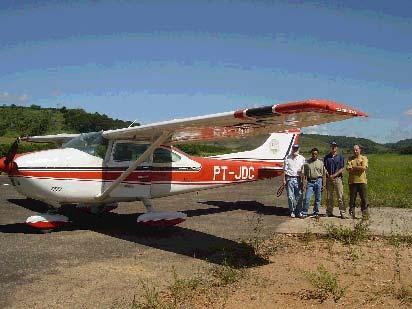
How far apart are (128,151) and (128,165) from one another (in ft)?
1.04

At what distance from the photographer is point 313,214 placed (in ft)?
34.7

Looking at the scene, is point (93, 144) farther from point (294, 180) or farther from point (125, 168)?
point (294, 180)

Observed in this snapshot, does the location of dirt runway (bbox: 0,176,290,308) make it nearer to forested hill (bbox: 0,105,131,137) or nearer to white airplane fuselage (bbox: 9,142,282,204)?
white airplane fuselage (bbox: 9,142,282,204)

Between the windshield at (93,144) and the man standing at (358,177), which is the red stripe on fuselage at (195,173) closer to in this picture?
the windshield at (93,144)

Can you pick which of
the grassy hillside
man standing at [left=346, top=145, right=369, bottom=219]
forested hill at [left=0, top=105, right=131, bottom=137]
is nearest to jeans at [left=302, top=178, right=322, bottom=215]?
man standing at [left=346, top=145, right=369, bottom=219]

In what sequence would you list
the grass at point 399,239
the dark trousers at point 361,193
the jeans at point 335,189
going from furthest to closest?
the jeans at point 335,189 < the dark trousers at point 361,193 < the grass at point 399,239

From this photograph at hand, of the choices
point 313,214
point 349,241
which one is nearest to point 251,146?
point 313,214

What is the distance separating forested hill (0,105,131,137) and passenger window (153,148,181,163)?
55.3 metres

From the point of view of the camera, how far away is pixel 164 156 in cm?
984

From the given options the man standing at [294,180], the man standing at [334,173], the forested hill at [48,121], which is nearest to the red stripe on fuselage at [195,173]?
the man standing at [294,180]

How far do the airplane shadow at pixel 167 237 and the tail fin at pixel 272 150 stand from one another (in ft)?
8.37

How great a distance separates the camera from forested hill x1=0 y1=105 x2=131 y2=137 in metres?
69.4

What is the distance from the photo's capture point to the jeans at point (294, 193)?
10539mm

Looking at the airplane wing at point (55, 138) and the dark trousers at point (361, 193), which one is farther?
the airplane wing at point (55, 138)
